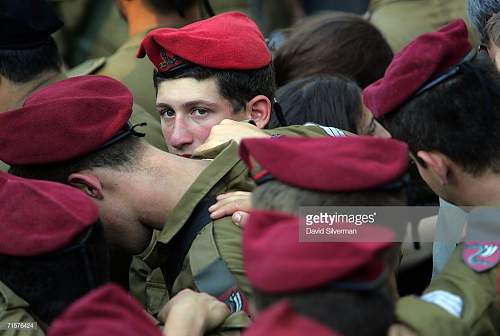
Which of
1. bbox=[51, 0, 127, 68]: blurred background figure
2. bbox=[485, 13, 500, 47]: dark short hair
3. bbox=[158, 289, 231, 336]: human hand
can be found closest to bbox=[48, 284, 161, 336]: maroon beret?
bbox=[158, 289, 231, 336]: human hand

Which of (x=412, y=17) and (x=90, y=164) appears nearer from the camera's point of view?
(x=90, y=164)

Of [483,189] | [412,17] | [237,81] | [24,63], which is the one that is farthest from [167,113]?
[412,17]

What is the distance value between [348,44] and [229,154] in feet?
4.89

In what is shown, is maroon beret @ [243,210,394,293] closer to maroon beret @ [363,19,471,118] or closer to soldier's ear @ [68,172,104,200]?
maroon beret @ [363,19,471,118]

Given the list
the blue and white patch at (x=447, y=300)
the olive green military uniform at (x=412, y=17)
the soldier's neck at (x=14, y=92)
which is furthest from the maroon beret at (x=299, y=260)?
the olive green military uniform at (x=412, y=17)

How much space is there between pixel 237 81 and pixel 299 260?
169cm

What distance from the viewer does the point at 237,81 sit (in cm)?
357

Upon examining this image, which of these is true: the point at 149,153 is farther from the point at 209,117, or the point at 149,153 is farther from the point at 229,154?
the point at 209,117

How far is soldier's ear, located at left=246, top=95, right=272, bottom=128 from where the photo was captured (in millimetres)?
3635

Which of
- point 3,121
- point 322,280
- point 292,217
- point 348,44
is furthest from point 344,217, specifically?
point 348,44

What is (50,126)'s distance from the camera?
9.77ft

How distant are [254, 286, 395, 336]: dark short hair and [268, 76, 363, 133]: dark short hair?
1803 millimetres

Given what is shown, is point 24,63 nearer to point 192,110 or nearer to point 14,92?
point 14,92

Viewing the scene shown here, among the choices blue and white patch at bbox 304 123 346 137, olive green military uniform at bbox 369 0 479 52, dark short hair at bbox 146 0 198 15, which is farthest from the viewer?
olive green military uniform at bbox 369 0 479 52
